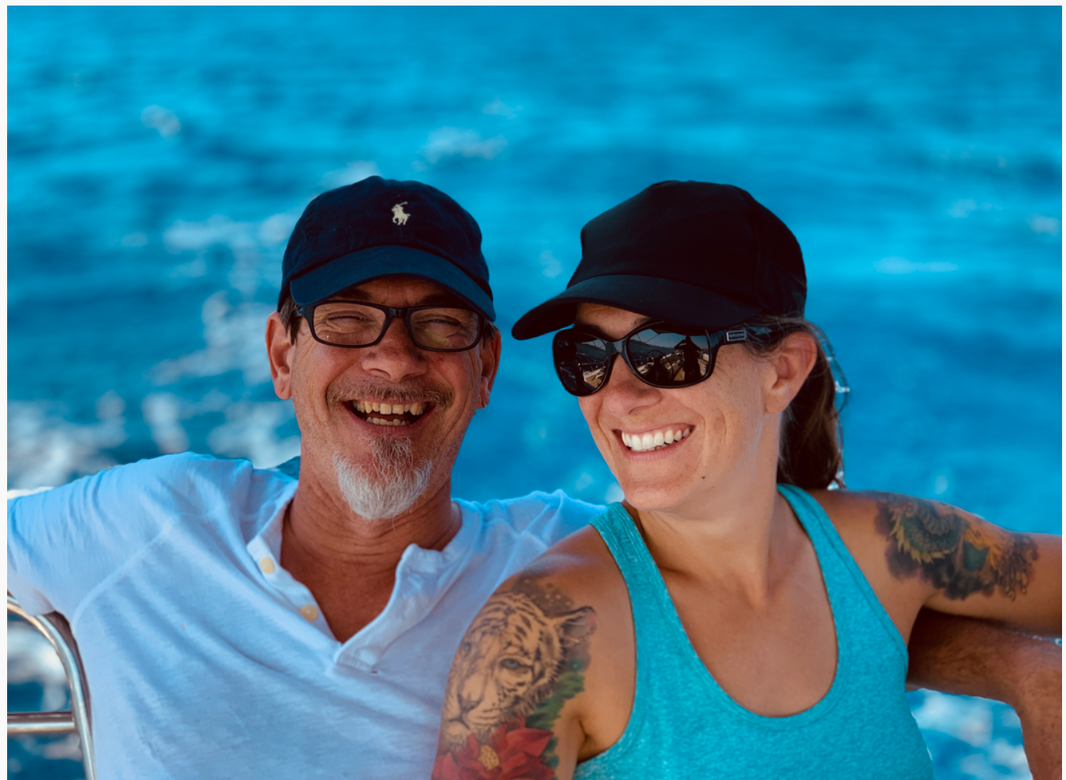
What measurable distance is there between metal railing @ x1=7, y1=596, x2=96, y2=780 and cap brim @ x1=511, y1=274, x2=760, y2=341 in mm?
1133

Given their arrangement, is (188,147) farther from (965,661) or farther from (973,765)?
(965,661)

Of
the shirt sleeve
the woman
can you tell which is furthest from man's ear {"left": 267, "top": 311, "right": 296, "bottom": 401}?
the woman

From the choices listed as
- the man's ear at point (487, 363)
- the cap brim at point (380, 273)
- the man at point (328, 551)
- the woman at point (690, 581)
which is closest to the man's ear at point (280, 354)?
the man at point (328, 551)

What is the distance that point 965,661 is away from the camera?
5.45 feet

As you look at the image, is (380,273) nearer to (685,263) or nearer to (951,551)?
(685,263)

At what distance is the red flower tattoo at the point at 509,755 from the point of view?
4.18 feet

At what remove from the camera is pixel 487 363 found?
2014 mm

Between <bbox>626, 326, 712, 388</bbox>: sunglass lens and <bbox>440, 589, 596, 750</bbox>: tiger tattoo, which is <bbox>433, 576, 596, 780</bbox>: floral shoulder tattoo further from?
<bbox>626, 326, 712, 388</bbox>: sunglass lens

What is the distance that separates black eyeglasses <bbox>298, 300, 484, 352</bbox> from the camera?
1832mm

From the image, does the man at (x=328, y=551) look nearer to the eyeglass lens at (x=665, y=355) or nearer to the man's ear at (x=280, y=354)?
the man's ear at (x=280, y=354)

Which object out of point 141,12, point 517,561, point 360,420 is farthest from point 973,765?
point 141,12

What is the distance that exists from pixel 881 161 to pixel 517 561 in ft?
28.7

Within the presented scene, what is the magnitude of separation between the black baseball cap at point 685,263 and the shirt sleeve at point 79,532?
93cm

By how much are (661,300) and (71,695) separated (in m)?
1.34
